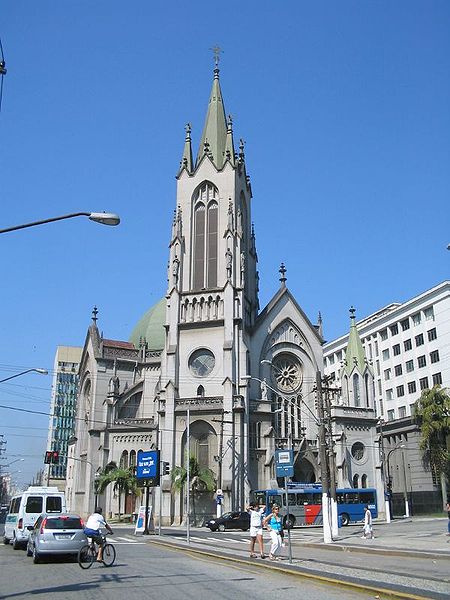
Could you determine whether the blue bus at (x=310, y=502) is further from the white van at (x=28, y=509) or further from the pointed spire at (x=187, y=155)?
the pointed spire at (x=187, y=155)

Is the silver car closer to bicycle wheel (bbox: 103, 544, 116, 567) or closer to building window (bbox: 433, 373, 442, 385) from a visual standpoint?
bicycle wheel (bbox: 103, 544, 116, 567)

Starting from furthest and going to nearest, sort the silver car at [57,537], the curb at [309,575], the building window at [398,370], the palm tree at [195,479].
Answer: the building window at [398,370]
the palm tree at [195,479]
the silver car at [57,537]
the curb at [309,575]

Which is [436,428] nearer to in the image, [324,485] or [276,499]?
[276,499]

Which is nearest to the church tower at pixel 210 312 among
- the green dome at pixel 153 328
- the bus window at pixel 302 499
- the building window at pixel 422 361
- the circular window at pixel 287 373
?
the circular window at pixel 287 373

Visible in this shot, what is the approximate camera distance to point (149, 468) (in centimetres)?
3862

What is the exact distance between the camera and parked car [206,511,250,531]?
133 ft

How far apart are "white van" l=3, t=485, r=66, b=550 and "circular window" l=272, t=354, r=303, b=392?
32.3 meters

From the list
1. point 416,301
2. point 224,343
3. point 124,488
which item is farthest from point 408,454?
point 124,488

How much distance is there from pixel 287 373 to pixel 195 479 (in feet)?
46.2

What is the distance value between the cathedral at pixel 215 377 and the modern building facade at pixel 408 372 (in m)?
6.88

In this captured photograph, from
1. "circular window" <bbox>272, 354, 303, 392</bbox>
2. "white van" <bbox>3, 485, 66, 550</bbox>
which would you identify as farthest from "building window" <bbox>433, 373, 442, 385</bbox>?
"white van" <bbox>3, 485, 66, 550</bbox>

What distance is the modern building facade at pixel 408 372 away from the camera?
2359 inches

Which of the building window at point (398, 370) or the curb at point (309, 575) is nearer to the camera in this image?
the curb at point (309, 575)

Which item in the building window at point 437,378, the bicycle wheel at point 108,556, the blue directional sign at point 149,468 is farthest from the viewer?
the building window at point 437,378
